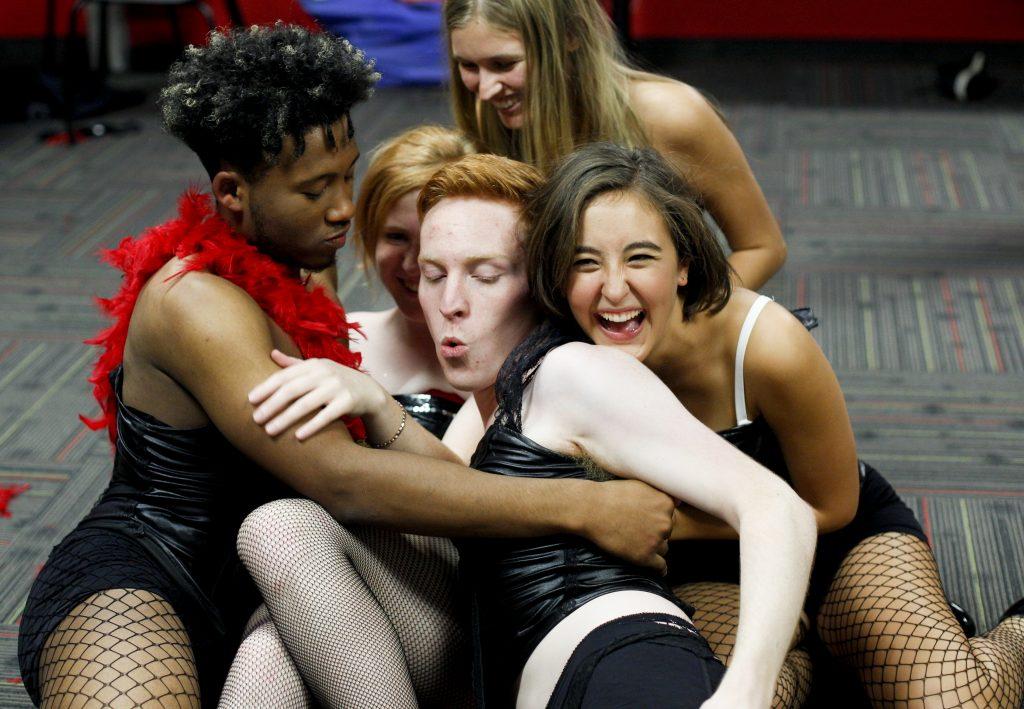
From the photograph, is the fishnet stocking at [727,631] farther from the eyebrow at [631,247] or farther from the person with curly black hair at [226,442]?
Result: the eyebrow at [631,247]

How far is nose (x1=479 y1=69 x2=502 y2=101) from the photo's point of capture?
245 cm

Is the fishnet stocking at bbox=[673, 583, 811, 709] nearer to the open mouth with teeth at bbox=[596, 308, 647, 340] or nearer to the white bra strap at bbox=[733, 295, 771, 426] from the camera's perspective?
the white bra strap at bbox=[733, 295, 771, 426]

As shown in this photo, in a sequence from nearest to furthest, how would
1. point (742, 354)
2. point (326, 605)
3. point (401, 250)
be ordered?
point (326, 605)
point (742, 354)
point (401, 250)

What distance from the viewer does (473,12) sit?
95.5 inches

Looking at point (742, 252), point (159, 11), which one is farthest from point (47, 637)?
point (159, 11)

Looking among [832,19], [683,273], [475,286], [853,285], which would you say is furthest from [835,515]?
[832,19]

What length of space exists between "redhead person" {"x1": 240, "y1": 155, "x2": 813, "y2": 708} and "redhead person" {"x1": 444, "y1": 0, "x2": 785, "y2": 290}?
56 cm

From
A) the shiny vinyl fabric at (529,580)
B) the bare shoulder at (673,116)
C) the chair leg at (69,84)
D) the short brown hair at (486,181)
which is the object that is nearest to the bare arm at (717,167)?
the bare shoulder at (673,116)

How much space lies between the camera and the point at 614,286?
1741mm

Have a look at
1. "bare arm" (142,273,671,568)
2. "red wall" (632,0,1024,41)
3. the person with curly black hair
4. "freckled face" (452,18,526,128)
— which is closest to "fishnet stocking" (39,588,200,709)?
the person with curly black hair

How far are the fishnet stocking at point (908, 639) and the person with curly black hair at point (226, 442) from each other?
51cm

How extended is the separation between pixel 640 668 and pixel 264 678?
0.55 m

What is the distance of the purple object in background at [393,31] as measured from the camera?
19.8ft

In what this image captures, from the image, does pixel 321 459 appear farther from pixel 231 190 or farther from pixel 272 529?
pixel 231 190
